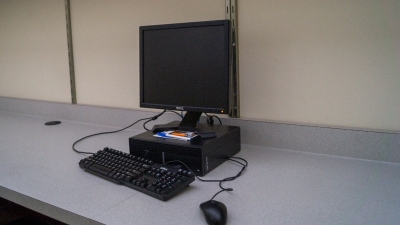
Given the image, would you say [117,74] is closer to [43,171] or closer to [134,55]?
[134,55]

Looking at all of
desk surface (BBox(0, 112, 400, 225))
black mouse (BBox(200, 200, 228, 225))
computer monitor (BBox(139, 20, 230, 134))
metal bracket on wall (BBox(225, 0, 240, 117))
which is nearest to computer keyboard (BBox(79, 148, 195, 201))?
desk surface (BBox(0, 112, 400, 225))

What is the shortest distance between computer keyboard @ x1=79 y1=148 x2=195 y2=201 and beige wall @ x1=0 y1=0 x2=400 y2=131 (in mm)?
541

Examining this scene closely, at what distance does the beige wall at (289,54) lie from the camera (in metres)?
1.14

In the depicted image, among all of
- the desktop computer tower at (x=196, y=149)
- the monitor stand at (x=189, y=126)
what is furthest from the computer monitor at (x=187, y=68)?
the desktop computer tower at (x=196, y=149)

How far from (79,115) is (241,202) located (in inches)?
54.4

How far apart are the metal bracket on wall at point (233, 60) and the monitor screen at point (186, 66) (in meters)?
0.20

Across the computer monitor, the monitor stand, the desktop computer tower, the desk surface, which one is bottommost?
the desk surface

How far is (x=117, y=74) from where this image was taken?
→ 182cm

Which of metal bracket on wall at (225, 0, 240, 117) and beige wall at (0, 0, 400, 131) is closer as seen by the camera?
beige wall at (0, 0, 400, 131)

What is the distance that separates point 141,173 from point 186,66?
45 centimetres

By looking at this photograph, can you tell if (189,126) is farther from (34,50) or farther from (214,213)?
(34,50)

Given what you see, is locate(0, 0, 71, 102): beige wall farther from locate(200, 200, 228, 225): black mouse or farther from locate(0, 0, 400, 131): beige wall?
locate(200, 200, 228, 225): black mouse

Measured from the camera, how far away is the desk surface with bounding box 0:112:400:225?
2.64 ft

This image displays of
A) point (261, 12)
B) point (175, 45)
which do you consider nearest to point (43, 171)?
point (175, 45)
